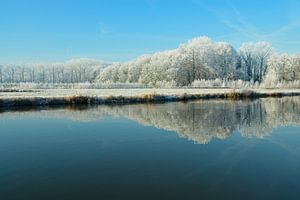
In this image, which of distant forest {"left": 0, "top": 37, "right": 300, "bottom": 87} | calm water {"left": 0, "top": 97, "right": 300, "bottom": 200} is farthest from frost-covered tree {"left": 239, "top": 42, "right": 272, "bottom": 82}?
calm water {"left": 0, "top": 97, "right": 300, "bottom": 200}

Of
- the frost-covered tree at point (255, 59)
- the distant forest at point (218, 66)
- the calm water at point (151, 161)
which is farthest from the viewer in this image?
the frost-covered tree at point (255, 59)

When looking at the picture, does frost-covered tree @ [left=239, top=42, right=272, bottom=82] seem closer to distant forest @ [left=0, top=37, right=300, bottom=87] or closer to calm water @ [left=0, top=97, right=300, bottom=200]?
distant forest @ [left=0, top=37, right=300, bottom=87]

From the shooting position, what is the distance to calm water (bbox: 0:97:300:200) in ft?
28.6

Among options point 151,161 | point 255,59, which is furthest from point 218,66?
point 151,161

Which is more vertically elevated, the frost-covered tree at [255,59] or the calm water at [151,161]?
the frost-covered tree at [255,59]

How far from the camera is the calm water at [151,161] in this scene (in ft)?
28.6

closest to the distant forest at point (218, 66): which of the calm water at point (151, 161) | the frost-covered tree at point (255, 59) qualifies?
the frost-covered tree at point (255, 59)

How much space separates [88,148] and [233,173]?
639 centimetres

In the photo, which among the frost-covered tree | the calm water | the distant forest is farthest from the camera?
the frost-covered tree

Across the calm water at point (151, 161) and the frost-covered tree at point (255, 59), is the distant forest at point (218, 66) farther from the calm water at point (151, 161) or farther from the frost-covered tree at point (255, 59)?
the calm water at point (151, 161)

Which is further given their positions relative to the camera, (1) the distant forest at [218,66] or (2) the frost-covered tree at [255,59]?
(2) the frost-covered tree at [255,59]

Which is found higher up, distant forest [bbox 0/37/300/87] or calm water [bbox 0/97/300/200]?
distant forest [bbox 0/37/300/87]

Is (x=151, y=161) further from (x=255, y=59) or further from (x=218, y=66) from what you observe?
(x=255, y=59)

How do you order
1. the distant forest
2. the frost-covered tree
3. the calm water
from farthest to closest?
1. the frost-covered tree
2. the distant forest
3. the calm water
